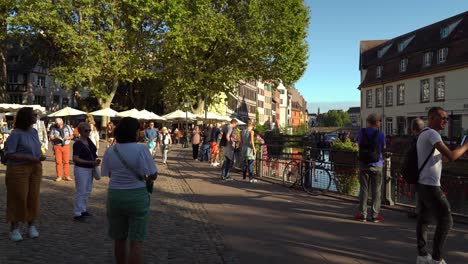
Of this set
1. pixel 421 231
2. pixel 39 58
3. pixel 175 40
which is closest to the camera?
pixel 421 231

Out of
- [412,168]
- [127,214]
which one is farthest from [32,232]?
[412,168]

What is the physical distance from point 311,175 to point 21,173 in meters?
7.30

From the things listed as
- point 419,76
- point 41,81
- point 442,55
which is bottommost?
point 419,76

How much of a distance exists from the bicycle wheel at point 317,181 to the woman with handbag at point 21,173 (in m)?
6.83

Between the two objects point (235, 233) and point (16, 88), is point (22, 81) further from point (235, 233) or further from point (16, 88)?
point (235, 233)

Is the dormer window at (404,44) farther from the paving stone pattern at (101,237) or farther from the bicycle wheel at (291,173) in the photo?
the paving stone pattern at (101,237)

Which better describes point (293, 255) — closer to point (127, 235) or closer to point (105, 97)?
point (127, 235)

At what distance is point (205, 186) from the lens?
12.5 metres

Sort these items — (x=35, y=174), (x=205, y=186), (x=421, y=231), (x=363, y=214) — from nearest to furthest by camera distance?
(x=421, y=231) < (x=35, y=174) < (x=363, y=214) < (x=205, y=186)

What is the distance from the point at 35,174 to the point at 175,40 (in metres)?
29.2

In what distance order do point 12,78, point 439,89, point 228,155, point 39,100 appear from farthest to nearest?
point 39,100 → point 12,78 → point 439,89 → point 228,155

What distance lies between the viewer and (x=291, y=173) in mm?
12805

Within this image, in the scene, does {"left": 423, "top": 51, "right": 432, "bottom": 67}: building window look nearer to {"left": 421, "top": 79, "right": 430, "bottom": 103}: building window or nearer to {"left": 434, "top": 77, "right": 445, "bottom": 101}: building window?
{"left": 421, "top": 79, "right": 430, "bottom": 103}: building window

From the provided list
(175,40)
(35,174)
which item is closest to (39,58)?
(175,40)
